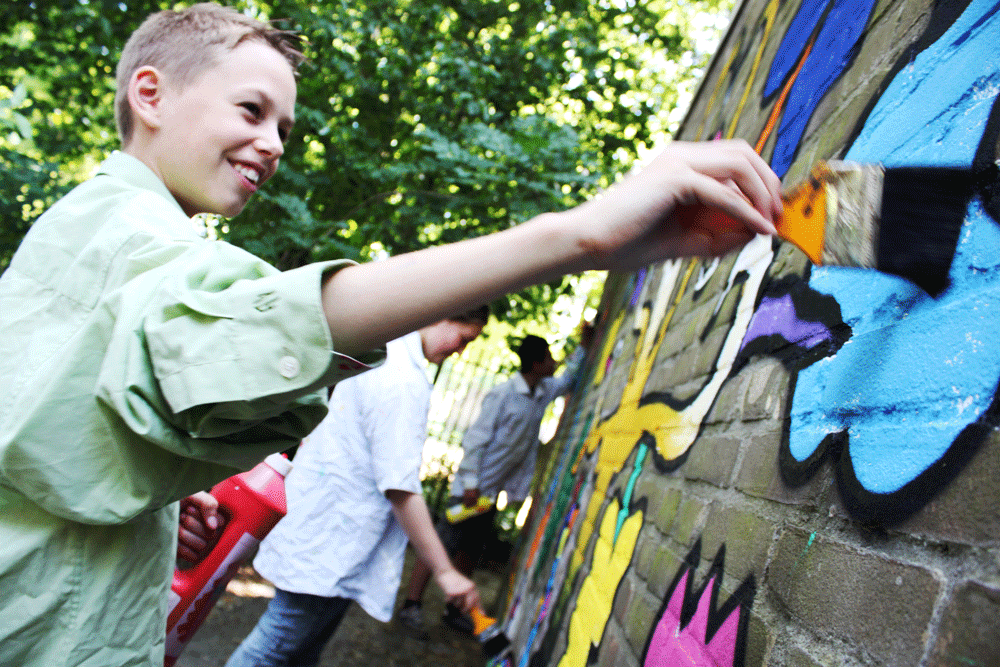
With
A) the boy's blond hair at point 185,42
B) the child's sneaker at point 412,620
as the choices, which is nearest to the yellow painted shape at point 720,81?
the boy's blond hair at point 185,42

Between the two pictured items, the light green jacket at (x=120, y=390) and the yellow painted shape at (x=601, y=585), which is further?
the yellow painted shape at (x=601, y=585)

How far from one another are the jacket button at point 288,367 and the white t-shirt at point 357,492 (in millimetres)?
1729

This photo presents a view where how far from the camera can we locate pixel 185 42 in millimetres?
1203

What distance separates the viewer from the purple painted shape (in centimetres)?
98

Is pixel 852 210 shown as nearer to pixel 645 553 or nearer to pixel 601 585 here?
pixel 645 553

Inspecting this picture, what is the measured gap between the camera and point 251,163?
121cm

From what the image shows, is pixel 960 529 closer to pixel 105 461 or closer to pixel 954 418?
pixel 954 418

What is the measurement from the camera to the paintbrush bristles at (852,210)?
0.65 meters

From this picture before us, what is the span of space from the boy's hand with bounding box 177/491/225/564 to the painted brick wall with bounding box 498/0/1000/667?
3.71ft

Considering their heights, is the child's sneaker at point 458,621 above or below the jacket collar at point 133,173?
below

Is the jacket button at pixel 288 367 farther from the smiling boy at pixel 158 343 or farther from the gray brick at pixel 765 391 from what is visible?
the gray brick at pixel 765 391

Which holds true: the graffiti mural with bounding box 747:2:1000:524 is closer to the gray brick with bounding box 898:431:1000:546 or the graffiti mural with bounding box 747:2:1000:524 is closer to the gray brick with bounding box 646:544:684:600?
the gray brick with bounding box 898:431:1000:546

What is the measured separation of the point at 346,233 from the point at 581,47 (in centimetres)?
231

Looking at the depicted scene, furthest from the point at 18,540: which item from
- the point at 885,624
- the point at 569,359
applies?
the point at 569,359
